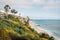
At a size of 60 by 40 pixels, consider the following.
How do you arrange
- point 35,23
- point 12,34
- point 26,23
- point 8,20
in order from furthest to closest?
point 35,23, point 26,23, point 8,20, point 12,34

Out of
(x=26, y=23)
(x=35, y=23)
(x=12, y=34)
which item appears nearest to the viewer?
(x=12, y=34)

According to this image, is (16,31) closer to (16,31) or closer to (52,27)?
(16,31)

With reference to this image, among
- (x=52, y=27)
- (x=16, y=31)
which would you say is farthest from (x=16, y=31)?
(x=52, y=27)

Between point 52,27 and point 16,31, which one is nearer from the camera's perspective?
point 16,31

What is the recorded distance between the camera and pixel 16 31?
13.7 metres

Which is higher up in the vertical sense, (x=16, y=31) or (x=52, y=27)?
(x=16, y=31)

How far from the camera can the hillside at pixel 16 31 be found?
13058 mm

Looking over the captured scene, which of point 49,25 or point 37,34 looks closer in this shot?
point 37,34

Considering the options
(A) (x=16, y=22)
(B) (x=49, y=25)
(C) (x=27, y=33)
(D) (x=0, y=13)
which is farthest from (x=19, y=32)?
(B) (x=49, y=25)

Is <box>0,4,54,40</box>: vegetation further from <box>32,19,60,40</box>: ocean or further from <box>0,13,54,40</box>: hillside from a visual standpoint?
<box>32,19,60,40</box>: ocean

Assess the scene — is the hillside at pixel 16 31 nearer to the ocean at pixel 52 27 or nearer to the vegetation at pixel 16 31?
the vegetation at pixel 16 31

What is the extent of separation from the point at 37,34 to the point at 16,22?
112 cm

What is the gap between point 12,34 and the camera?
13180 mm

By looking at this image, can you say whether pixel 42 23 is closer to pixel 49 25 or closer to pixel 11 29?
pixel 49 25
